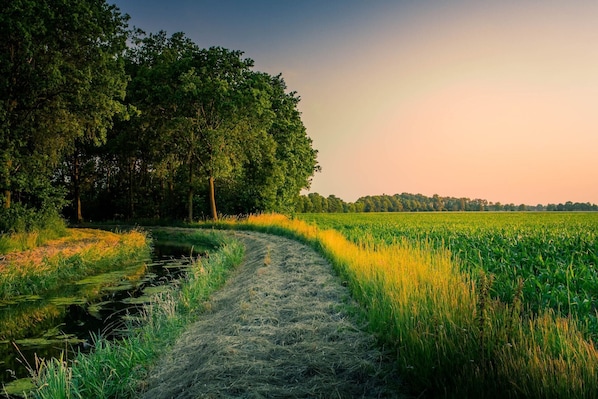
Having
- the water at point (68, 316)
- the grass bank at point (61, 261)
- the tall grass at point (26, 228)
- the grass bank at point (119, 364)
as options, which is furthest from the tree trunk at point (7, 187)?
the grass bank at point (119, 364)

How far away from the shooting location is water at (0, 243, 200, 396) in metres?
6.29

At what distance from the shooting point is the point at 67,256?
13.3 metres

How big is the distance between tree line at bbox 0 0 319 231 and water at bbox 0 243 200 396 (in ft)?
A: 28.0

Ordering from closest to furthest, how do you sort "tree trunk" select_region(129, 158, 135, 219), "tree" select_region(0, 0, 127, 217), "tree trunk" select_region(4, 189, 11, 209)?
"tree" select_region(0, 0, 127, 217) < "tree trunk" select_region(4, 189, 11, 209) < "tree trunk" select_region(129, 158, 135, 219)

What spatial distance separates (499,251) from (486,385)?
24.8 ft

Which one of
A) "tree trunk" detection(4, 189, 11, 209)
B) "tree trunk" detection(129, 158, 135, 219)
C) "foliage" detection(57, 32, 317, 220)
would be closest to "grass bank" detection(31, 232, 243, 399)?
"tree trunk" detection(4, 189, 11, 209)

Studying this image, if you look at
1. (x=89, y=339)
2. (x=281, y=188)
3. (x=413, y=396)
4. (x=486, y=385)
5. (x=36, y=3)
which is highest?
(x=36, y=3)

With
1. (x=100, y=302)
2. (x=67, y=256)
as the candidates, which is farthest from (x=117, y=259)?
(x=100, y=302)

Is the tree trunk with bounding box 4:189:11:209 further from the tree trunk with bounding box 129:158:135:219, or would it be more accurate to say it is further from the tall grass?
the tree trunk with bounding box 129:158:135:219

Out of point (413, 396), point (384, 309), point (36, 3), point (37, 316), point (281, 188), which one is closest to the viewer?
point (413, 396)

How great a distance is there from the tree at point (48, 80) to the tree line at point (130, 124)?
55 millimetres

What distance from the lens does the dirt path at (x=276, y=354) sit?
4.00m

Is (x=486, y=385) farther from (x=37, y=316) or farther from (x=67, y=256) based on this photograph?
(x=67, y=256)

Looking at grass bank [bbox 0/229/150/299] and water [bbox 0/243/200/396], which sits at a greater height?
grass bank [bbox 0/229/150/299]
